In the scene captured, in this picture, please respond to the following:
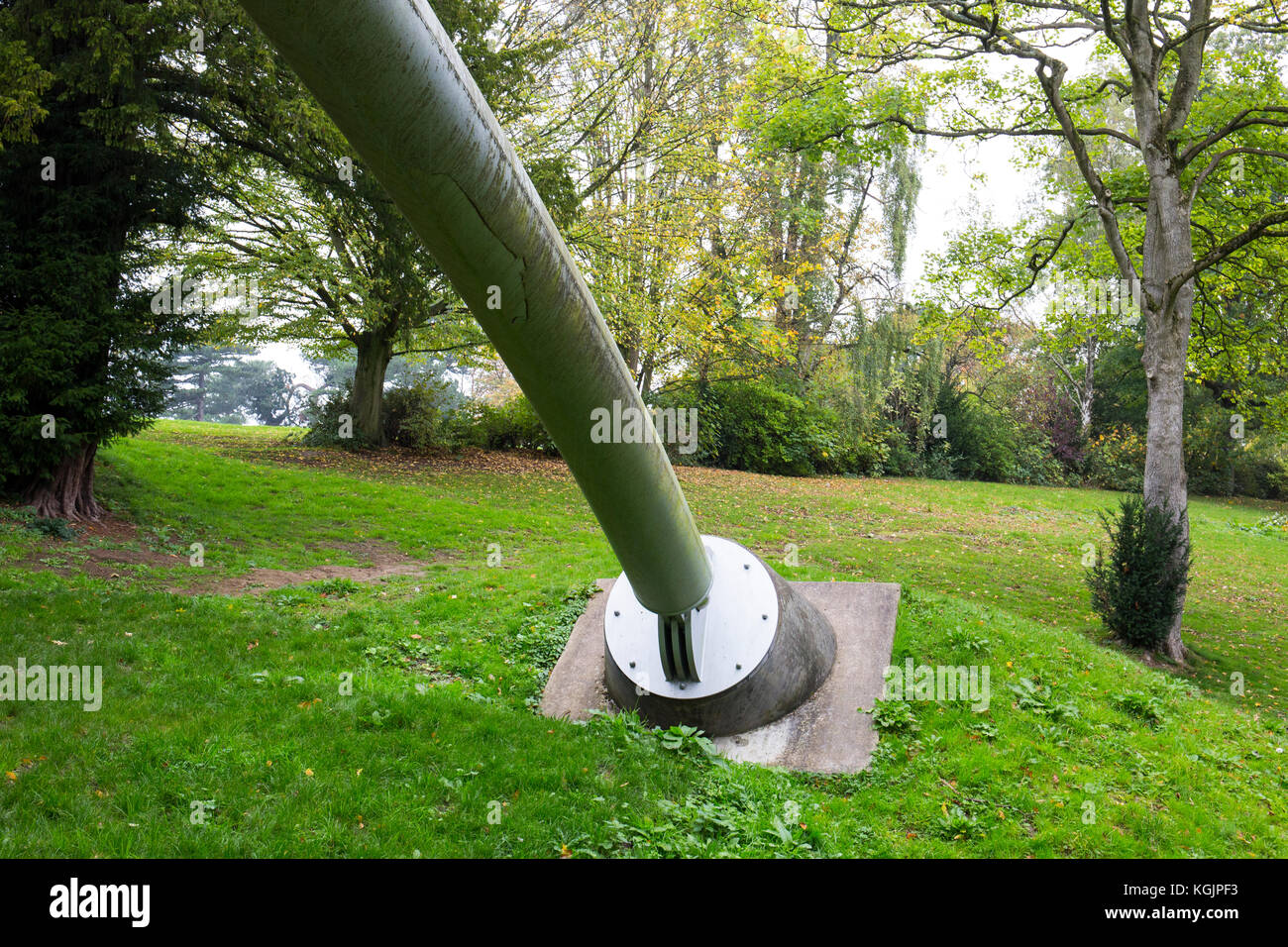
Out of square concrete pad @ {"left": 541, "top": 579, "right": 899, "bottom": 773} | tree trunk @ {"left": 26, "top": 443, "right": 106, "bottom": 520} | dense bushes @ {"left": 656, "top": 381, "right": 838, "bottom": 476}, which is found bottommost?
square concrete pad @ {"left": 541, "top": 579, "right": 899, "bottom": 773}

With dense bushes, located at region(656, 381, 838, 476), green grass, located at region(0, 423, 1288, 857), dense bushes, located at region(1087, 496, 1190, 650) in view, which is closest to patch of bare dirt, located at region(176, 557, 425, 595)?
green grass, located at region(0, 423, 1288, 857)

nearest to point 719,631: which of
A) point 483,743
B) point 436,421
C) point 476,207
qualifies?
point 483,743

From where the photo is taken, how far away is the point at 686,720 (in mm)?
5980

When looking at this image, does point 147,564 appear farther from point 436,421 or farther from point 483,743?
point 436,421

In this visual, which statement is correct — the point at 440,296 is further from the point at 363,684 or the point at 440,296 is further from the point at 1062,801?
the point at 1062,801

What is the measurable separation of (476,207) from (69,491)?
10717mm

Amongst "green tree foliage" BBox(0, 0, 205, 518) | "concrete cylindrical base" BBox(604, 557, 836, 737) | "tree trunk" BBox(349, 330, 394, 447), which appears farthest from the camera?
"tree trunk" BBox(349, 330, 394, 447)

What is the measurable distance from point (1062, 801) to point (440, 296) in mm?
17622

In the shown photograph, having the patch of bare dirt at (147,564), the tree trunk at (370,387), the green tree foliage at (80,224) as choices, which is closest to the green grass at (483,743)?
the patch of bare dirt at (147,564)

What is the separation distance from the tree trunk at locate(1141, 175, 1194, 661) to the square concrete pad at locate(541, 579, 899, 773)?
6547 millimetres

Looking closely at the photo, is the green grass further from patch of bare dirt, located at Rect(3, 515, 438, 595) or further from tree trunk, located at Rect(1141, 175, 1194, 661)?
tree trunk, located at Rect(1141, 175, 1194, 661)

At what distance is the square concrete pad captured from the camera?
581 cm

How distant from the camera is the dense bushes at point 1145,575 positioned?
1140 cm

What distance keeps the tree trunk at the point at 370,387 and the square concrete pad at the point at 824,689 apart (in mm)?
14718
